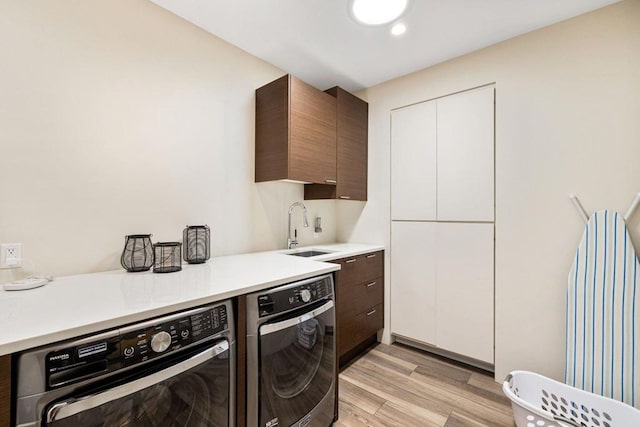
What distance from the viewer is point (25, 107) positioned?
125 centimetres

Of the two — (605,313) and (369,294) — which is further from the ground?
(605,313)

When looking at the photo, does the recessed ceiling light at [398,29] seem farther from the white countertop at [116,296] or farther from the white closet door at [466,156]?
the white countertop at [116,296]

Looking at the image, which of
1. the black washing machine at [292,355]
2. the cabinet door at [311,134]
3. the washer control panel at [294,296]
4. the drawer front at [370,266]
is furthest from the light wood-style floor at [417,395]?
the cabinet door at [311,134]

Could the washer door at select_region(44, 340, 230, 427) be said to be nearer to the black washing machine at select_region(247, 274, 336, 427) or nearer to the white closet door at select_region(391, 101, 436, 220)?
the black washing machine at select_region(247, 274, 336, 427)

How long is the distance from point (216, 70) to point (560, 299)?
9.32 feet

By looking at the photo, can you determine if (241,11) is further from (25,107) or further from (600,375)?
(600,375)

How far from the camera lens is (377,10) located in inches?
65.8

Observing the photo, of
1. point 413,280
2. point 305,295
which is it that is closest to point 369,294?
point 413,280

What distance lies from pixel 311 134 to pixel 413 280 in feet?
5.09

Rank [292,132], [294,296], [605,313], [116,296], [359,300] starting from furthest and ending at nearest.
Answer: [359,300] < [292,132] < [605,313] < [294,296] < [116,296]

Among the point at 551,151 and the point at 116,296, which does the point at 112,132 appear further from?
the point at 551,151

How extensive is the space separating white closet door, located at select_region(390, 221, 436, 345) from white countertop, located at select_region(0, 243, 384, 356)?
1.17 m

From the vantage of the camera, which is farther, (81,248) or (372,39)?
(372,39)

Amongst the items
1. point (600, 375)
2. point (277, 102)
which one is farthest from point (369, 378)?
point (277, 102)
